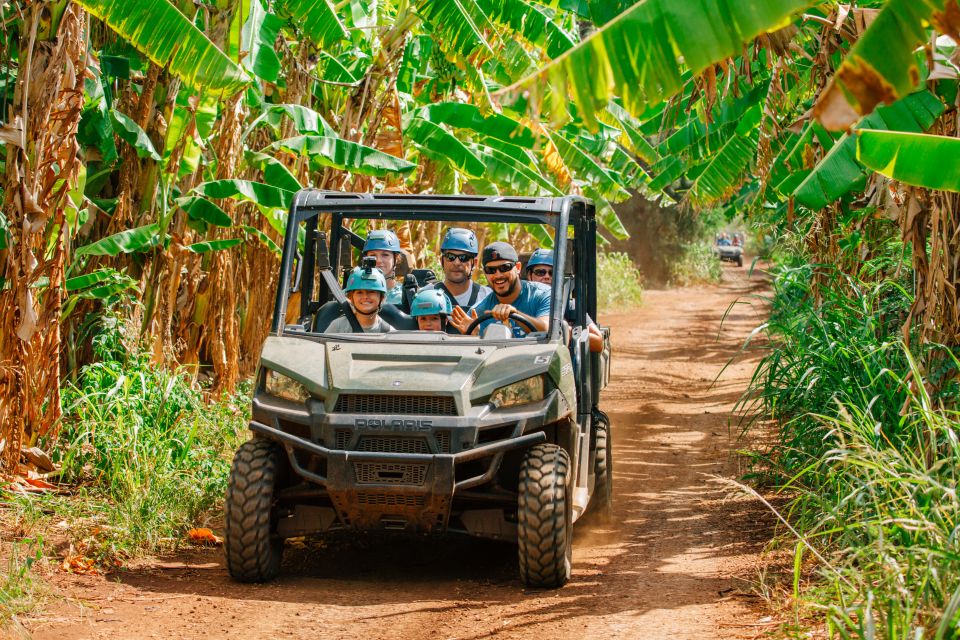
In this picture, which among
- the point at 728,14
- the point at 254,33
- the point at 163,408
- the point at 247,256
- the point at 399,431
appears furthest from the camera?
the point at 247,256

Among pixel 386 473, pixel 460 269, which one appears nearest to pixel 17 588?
pixel 386 473

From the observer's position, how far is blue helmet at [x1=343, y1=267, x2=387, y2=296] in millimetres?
6847

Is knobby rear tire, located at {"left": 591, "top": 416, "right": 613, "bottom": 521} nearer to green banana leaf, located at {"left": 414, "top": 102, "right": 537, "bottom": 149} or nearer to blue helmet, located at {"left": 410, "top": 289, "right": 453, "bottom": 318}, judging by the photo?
blue helmet, located at {"left": 410, "top": 289, "right": 453, "bottom": 318}

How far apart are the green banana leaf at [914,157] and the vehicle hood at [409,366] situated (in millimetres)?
1892

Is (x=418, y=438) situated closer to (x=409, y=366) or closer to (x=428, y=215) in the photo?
(x=409, y=366)

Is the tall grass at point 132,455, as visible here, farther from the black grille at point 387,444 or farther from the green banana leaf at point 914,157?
the green banana leaf at point 914,157

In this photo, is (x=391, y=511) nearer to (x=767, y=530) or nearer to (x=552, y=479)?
(x=552, y=479)

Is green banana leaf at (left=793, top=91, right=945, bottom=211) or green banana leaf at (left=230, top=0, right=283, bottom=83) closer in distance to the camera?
green banana leaf at (left=793, top=91, right=945, bottom=211)

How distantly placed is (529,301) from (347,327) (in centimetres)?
126

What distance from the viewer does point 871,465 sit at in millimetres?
4879

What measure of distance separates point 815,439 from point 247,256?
6.37 metres

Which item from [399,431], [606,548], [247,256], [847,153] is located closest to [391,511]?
[399,431]

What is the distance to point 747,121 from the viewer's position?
11.7 metres

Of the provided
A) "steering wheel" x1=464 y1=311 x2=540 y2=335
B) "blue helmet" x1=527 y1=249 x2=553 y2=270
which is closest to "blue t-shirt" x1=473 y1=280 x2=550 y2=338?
"steering wheel" x1=464 y1=311 x2=540 y2=335
